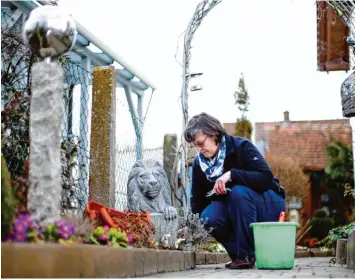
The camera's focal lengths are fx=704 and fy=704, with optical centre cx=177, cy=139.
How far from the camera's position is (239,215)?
5586mm

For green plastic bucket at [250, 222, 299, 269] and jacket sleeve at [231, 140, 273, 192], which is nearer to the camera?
green plastic bucket at [250, 222, 299, 269]

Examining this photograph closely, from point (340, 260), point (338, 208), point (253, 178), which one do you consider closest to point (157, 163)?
point (253, 178)

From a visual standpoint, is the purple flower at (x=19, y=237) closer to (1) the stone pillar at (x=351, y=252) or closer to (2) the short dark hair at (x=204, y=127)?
(2) the short dark hair at (x=204, y=127)

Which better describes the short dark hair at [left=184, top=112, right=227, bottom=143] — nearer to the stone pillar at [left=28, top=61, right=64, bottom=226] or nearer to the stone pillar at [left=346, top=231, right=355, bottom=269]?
the stone pillar at [left=346, top=231, right=355, bottom=269]

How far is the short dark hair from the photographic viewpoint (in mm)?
5594

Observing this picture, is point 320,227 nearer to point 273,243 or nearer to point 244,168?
point 244,168

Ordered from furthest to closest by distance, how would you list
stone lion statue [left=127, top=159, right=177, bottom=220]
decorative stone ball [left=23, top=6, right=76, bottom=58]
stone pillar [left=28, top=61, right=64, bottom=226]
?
stone lion statue [left=127, top=159, right=177, bottom=220]
decorative stone ball [left=23, top=6, right=76, bottom=58]
stone pillar [left=28, top=61, right=64, bottom=226]

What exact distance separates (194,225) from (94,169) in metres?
1.00

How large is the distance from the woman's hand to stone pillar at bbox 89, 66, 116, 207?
41.4 inches

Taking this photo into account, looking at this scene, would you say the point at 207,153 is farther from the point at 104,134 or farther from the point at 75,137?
the point at 75,137

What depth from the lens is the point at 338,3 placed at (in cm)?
733

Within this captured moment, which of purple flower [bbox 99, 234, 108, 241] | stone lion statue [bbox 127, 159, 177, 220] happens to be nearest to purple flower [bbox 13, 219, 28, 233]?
purple flower [bbox 99, 234, 108, 241]

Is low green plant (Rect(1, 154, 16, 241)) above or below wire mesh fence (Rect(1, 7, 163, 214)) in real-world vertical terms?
below

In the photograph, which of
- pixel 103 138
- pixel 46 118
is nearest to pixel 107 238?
pixel 46 118
